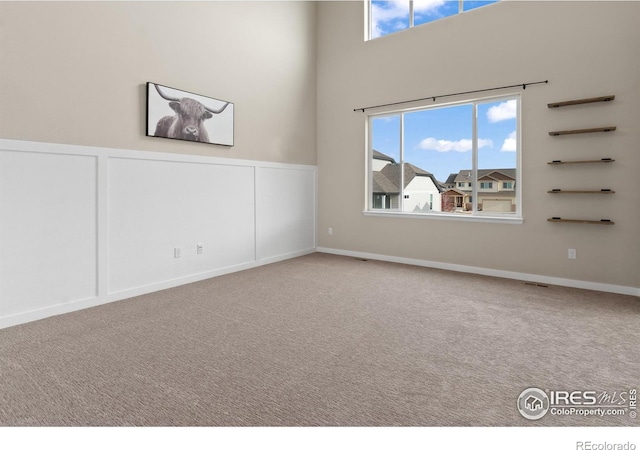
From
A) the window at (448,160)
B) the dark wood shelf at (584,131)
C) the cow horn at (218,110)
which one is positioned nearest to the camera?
the dark wood shelf at (584,131)

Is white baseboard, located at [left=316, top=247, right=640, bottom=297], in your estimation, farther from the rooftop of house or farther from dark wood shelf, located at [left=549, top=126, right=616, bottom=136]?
dark wood shelf, located at [left=549, top=126, right=616, bottom=136]

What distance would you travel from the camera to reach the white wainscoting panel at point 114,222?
282cm

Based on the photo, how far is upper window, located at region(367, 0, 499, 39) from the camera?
4.63 metres

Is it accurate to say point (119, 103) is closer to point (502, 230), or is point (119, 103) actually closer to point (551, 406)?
point (551, 406)

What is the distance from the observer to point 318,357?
2277mm

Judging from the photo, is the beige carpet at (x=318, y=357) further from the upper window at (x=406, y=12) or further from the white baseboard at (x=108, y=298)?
the upper window at (x=406, y=12)

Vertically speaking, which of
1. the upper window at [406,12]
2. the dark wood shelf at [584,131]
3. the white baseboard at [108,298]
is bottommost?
the white baseboard at [108,298]

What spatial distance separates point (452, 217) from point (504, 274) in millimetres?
901

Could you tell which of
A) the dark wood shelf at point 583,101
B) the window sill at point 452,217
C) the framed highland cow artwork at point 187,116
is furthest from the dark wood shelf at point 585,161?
the framed highland cow artwork at point 187,116

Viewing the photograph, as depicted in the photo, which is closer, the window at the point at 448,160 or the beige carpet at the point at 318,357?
the beige carpet at the point at 318,357

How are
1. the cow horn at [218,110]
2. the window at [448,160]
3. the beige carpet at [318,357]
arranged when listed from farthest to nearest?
the window at [448,160] → the cow horn at [218,110] → the beige carpet at [318,357]

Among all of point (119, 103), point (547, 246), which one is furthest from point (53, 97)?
point (547, 246)

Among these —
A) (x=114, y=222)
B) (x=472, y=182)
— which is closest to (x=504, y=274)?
(x=472, y=182)

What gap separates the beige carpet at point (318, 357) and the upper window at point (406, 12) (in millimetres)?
3474
